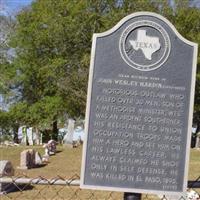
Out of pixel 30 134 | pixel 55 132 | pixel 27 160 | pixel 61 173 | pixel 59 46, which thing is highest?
pixel 59 46

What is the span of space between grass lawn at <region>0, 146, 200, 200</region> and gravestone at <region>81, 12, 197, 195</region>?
5.27 metres

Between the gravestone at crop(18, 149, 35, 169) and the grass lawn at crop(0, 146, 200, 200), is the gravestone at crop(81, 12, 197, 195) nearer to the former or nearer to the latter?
the grass lawn at crop(0, 146, 200, 200)

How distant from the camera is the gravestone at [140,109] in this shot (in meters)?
5.94

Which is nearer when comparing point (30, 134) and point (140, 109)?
point (140, 109)

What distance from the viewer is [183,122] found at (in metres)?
6.04

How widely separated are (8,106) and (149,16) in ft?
131

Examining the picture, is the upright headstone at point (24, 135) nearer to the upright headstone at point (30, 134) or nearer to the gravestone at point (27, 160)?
the upright headstone at point (30, 134)

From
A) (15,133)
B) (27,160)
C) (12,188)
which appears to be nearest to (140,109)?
(12,188)

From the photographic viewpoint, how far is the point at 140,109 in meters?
6.05

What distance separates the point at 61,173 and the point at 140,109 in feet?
38.8

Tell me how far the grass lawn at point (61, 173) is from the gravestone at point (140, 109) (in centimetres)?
527

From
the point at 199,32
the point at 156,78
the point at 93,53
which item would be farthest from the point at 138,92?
the point at 199,32

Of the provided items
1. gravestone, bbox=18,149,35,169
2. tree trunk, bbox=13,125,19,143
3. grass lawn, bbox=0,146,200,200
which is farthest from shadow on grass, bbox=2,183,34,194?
tree trunk, bbox=13,125,19,143

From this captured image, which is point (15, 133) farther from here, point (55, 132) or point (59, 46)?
point (59, 46)
